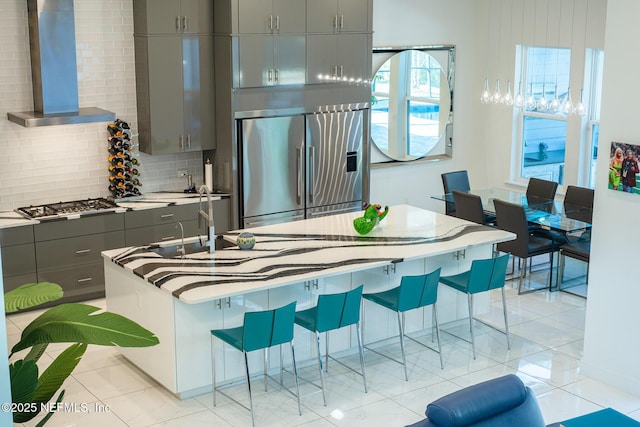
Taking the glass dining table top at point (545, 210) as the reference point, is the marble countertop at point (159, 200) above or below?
above

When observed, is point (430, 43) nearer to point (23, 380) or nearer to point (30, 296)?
point (30, 296)

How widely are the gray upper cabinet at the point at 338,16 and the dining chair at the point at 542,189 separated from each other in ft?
8.79

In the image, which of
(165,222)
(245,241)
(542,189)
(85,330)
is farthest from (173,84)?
(85,330)

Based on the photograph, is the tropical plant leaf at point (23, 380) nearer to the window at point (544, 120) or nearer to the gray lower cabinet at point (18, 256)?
the gray lower cabinet at point (18, 256)

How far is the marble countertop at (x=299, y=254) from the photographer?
244 inches

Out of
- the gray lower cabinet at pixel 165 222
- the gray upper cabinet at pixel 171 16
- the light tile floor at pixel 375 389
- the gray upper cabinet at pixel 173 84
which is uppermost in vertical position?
the gray upper cabinet at pixel 171 16

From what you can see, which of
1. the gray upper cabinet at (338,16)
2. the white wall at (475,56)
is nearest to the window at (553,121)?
the white wall at (475,56)

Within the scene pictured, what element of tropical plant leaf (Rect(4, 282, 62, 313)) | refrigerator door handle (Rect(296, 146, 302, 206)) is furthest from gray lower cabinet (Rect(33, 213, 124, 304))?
tropical plant leaf (Rect(4, 282, 62, 313))

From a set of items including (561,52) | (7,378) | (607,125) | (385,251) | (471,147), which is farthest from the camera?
(471,147)

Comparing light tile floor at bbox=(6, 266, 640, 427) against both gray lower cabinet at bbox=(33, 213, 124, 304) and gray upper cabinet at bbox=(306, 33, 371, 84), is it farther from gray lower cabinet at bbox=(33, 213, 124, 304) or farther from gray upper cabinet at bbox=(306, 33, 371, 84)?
gray upper cabinet at bbox=(306, 33, 371, 84)

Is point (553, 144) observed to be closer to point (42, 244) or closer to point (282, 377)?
point (282, 377)

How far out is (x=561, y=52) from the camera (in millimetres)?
10258

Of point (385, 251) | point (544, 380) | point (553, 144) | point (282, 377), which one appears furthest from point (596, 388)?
point (553, 144)

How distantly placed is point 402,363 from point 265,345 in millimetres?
1627
